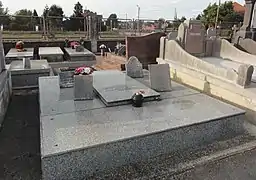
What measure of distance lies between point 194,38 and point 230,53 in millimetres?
1136

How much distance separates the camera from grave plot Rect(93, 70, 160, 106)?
3.50 metres

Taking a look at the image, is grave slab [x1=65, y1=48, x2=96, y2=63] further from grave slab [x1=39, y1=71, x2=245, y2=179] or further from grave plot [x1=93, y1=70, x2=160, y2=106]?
grave slab [x1=39, y1=71, x2=245, y2=179]

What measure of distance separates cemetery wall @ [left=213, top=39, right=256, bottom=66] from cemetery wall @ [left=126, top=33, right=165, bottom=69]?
217cm

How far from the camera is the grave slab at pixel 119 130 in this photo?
230cm

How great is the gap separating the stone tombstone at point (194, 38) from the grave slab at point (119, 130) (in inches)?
120

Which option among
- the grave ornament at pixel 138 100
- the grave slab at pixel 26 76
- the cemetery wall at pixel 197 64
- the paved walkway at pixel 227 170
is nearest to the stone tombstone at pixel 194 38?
the cemetery wall at pixel 197 64

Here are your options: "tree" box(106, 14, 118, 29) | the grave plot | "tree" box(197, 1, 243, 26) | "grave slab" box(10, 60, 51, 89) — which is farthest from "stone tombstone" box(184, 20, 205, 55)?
"tree" box(197, 1, 243, 26)

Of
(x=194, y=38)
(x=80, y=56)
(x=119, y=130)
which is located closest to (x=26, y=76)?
(x=80, y=56)

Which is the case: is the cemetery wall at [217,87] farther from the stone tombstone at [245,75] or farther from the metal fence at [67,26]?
the metal fence at [67,26]

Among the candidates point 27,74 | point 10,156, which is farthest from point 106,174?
point 27,74

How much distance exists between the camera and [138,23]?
16.0m

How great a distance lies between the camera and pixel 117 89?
3.98 m

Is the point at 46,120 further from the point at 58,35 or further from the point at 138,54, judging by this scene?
the point at 58,35

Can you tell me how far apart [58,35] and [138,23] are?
5785 mm
